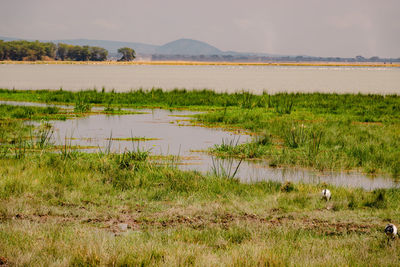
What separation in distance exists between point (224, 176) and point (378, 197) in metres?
3.68

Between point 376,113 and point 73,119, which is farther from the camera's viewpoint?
point 376,113

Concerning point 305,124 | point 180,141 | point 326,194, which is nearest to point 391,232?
point 326,194

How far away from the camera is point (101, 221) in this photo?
28.4ft

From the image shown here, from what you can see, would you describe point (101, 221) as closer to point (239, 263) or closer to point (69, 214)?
point (69, 214)

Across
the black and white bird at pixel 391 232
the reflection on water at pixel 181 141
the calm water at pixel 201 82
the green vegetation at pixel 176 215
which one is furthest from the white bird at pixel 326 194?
the calm water at pixel 201 82

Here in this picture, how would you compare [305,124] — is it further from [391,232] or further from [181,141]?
[391,232]

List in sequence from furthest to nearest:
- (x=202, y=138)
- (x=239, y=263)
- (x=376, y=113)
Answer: (x=376, y=113)
(x=202, y=138)
(x=239, y=263)

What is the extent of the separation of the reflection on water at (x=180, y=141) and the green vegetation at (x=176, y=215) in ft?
3.58

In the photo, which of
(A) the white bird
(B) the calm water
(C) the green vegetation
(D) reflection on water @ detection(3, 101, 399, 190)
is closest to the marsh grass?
(C) the green vegetation

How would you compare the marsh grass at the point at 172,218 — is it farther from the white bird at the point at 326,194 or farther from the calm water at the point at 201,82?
the calm water at the point at 201,82

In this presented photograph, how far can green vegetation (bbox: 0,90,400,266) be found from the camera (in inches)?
257

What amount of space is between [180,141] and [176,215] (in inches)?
377

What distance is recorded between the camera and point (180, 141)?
1848 centimetres

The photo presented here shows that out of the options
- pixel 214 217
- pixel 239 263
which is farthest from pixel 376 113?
pixel 239 263
